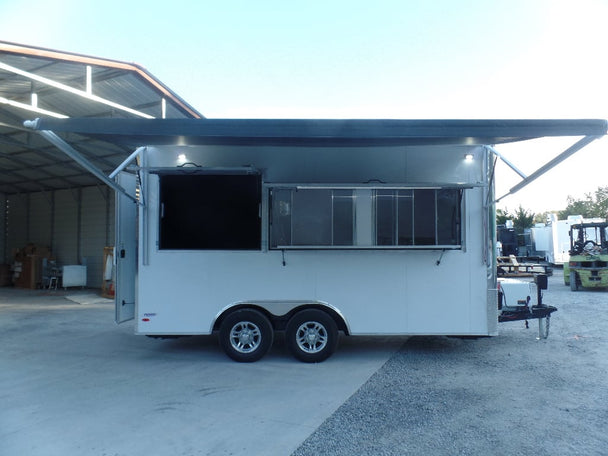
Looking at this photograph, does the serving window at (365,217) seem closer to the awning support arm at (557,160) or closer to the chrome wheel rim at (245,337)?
the awning support arm at (557,160)

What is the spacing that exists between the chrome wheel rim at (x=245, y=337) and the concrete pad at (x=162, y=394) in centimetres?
25

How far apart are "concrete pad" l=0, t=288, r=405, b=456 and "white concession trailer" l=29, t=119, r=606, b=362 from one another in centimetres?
56

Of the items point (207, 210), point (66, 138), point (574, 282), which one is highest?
point (66, 138)

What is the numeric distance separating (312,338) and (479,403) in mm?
2276

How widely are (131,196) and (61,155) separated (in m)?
10.2

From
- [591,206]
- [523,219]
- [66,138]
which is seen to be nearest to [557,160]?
[66,138]

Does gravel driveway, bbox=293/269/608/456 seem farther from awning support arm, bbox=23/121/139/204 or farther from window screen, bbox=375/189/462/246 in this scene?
awning support arm, bbox=23/121/139/204

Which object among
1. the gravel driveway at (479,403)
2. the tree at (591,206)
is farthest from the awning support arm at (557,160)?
the tree at (591,206)

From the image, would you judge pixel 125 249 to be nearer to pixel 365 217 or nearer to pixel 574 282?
pixel 365 217

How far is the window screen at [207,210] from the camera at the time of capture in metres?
6.15

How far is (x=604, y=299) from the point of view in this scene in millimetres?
12641

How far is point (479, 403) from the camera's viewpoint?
15.1 feet

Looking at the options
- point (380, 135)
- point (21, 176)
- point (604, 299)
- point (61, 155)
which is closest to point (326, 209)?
point (380, 135)

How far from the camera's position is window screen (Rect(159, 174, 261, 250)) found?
615cm
